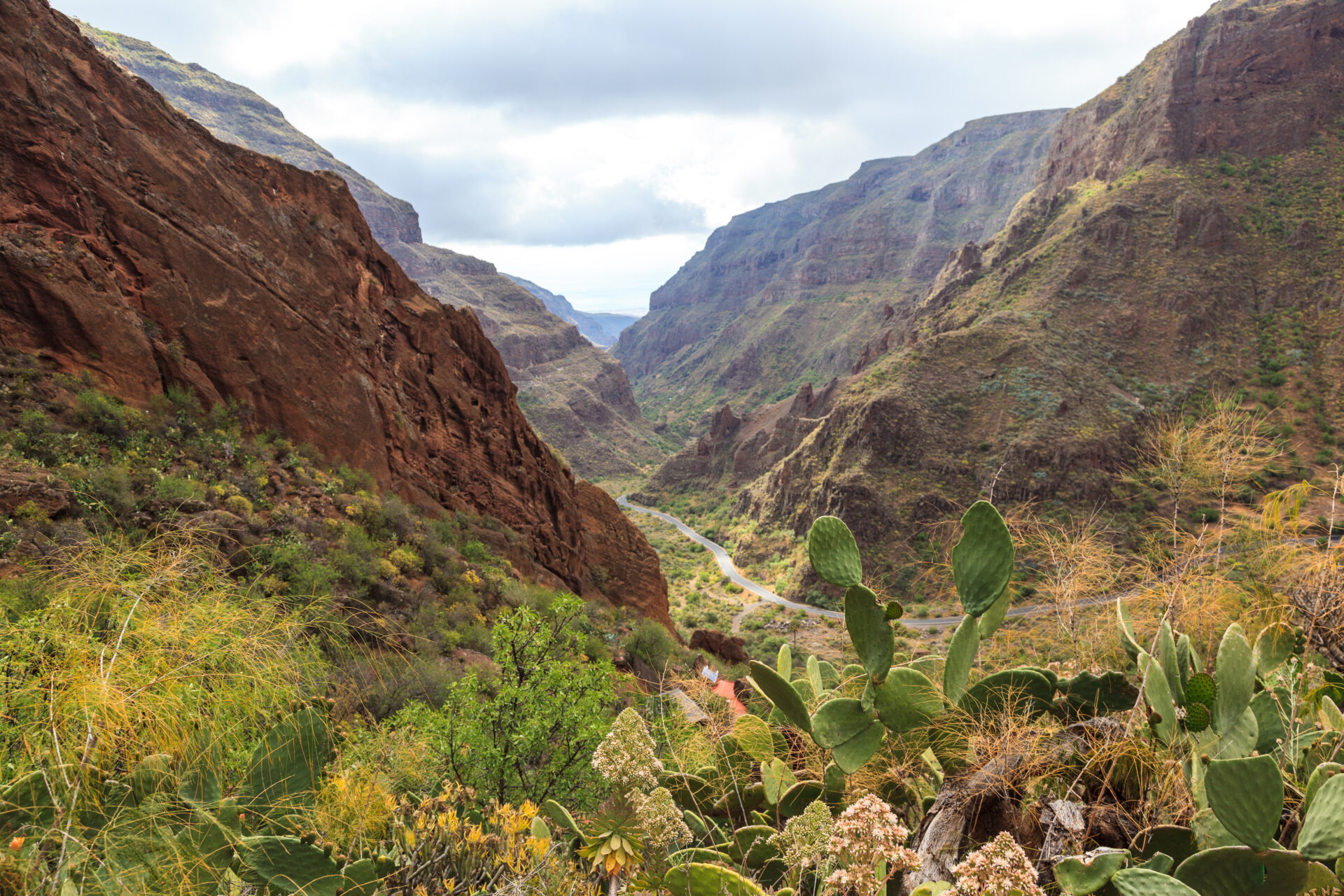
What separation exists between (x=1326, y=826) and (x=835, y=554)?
2.43 metres

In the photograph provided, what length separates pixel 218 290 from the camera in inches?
559

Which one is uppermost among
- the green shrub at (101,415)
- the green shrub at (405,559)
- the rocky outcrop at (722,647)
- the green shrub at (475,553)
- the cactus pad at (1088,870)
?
the green shrub at (101,415)

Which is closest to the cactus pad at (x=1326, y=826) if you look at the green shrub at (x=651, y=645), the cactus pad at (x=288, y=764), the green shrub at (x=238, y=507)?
the cactus pad at (x=288, y=764)

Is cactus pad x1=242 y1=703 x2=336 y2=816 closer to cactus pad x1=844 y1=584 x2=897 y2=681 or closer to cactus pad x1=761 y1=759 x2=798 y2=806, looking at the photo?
cactus pad x1=761 y1=759 x2=798 y2=806

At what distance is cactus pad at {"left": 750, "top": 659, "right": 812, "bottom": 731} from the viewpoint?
12.0 ft

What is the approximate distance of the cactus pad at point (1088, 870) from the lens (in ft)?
7.13

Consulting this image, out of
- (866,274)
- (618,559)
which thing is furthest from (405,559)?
(866,274)

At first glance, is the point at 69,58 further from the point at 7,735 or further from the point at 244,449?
the point at 7,735

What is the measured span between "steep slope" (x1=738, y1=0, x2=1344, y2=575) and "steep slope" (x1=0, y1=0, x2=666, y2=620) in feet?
116

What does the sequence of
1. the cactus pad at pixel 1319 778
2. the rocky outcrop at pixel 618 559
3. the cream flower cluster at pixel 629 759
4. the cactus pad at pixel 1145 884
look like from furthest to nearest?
1. the rocky outcrop at pixel 618 559
2. the cream flower cluster at pixel 629 759
3. the cactus pad at pixel 1319 778
4. the cactus pad at pixel 1145 884

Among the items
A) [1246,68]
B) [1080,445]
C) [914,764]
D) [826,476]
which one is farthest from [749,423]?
[914,764]

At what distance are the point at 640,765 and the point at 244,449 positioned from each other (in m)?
14.7

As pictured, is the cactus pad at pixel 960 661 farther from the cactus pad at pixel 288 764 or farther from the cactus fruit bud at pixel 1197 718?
the cactus pad at pixel 288 764

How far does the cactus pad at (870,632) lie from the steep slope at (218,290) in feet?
50.6
